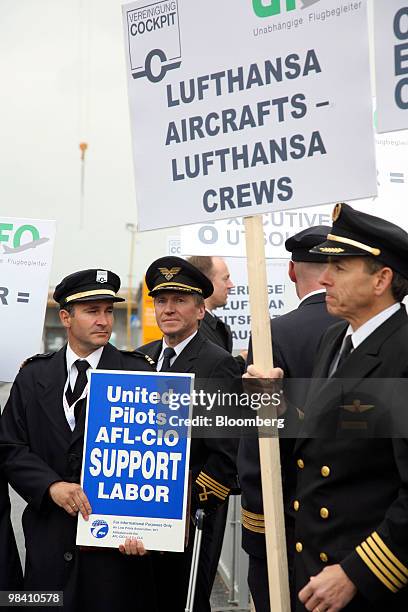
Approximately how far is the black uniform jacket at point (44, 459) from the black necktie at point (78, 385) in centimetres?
4

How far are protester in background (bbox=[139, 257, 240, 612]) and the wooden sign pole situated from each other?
2.84 ft

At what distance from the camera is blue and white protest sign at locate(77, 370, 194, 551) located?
3.77 m

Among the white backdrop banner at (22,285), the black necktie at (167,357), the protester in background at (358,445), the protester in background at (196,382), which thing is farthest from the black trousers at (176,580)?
the white backdrop banner at (22,285)

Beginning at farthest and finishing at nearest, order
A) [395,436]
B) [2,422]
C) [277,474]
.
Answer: [2,422]
[277,474]
[395,436]

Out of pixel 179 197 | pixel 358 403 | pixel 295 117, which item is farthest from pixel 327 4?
pixel 358 403

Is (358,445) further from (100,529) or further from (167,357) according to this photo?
(167,357)

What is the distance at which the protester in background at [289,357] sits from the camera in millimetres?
3828

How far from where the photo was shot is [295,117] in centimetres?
330

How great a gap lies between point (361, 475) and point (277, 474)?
1.21 ft

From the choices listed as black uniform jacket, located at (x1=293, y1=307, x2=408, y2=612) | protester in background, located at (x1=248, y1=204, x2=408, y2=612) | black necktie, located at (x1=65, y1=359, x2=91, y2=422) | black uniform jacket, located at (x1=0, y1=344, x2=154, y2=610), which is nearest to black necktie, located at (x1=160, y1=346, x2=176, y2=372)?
black uniform jacket, located at (x1=0, y1=344, x2=154, y2=610)

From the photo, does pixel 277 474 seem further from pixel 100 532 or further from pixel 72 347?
pixel 72 347

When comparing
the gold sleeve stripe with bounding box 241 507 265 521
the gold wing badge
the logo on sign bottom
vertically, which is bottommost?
the logo on sign bottom

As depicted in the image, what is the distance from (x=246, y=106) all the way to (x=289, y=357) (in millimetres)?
1090

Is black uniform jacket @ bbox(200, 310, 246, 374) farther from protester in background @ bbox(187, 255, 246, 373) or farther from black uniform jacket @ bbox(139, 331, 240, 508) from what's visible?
black uniform jacket @ bbox(139, 331, 240, 508)
